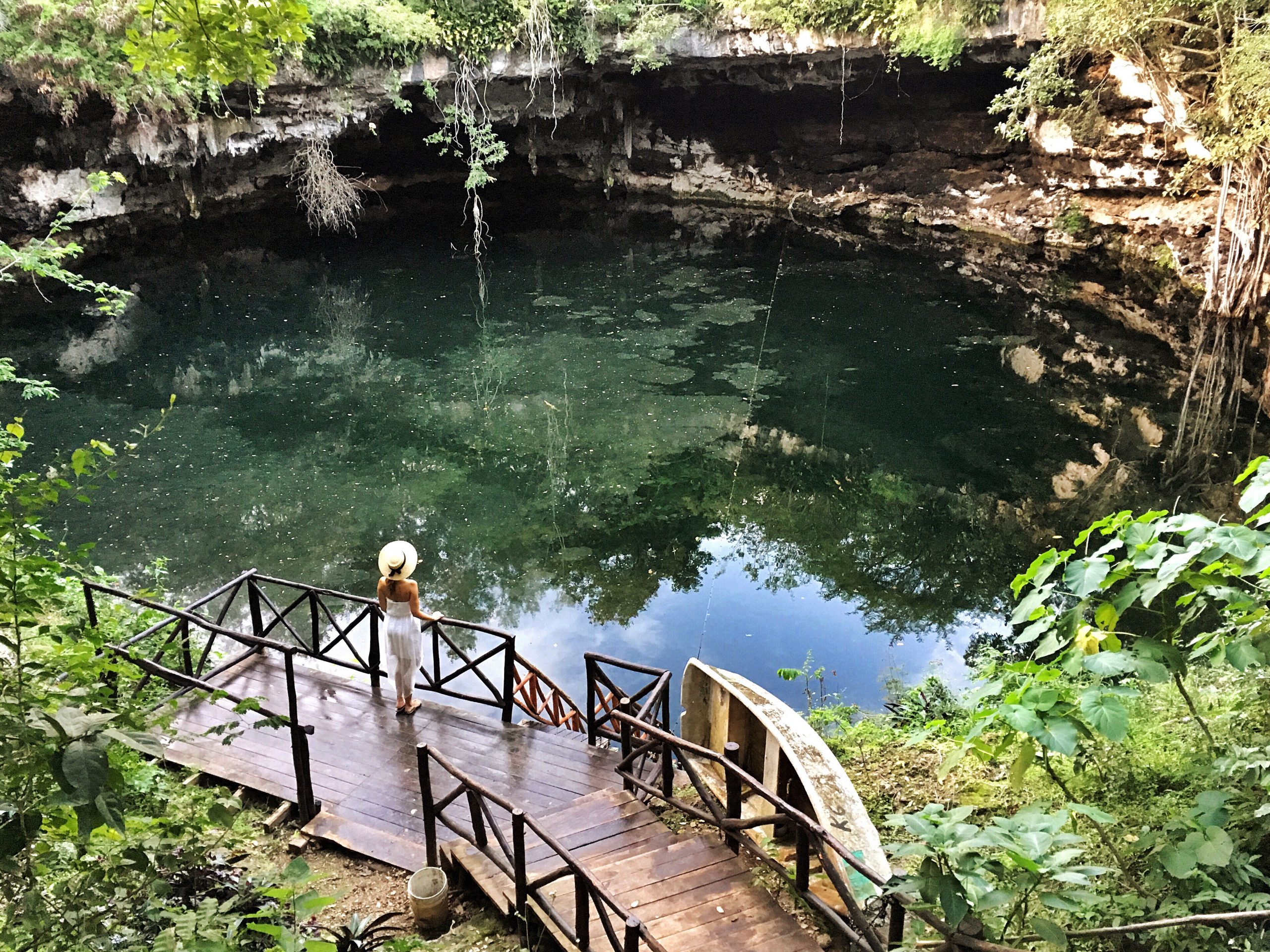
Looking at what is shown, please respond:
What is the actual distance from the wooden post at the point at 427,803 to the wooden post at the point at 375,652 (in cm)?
216

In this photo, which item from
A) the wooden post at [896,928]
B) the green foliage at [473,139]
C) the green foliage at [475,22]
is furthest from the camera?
the green foliage at [475,22]

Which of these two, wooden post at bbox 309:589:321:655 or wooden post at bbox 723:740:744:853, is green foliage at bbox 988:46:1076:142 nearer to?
wooden post at bbox 309:589:321:655

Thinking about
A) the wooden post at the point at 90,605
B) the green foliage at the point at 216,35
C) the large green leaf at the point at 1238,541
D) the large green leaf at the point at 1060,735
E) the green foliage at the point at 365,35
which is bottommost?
the wooden post at the point at 90,605

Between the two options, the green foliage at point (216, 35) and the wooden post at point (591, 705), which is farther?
the wooden post at point (591, 705)

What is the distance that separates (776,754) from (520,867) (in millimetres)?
1842

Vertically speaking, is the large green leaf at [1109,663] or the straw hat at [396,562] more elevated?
the large green leaf at [1109,663]

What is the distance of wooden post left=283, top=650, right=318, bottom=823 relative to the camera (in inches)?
231

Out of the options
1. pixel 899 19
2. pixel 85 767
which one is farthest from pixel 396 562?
pixel 899 19

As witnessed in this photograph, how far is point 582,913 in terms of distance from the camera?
4.26 m

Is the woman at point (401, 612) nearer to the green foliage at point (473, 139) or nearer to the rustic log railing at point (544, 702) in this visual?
the rustic log railing at point (544, 702)

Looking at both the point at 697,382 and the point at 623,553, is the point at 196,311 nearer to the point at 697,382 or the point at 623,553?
the point at 697,382

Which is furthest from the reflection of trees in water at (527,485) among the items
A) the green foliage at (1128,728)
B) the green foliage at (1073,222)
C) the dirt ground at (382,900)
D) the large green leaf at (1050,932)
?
the green foliage at (1073,222)

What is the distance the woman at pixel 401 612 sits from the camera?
6.80m

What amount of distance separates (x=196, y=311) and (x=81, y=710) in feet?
64.7
